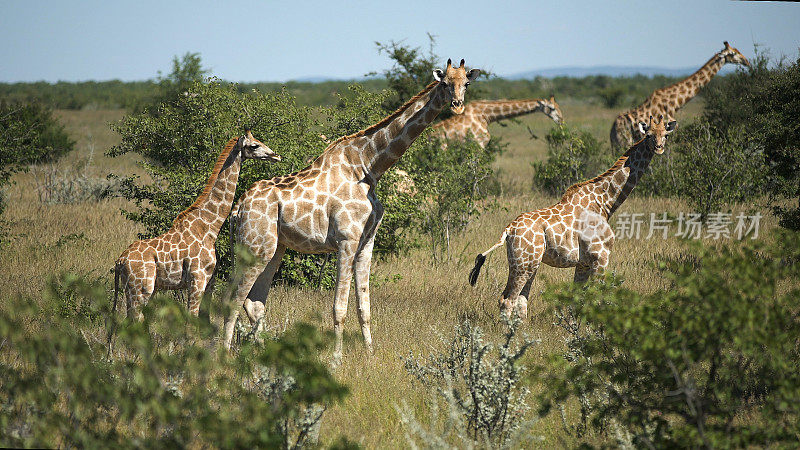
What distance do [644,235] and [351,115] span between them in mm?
6419

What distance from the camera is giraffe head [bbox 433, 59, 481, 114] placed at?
239 inches

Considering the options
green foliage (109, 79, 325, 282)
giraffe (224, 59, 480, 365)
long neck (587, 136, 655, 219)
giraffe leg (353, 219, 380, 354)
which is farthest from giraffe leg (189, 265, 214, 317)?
long neck (587, 136, 655, 219)

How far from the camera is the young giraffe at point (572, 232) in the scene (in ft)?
23.9

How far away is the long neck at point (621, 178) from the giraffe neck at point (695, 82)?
9955 millimetres

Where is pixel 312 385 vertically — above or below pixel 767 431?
above

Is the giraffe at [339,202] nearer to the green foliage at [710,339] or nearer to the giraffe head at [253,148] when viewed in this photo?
the giraffe head at [253,148]

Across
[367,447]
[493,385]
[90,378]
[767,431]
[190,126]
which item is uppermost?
[190,126]

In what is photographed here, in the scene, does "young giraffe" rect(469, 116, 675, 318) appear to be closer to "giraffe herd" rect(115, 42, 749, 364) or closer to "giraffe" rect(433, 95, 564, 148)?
"giraffe herd" rect(115, 42, 749, 364)

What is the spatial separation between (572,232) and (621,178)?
0.95m

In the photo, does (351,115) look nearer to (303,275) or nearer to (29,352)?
(303,275)

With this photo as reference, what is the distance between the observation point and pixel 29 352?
3.60 metres

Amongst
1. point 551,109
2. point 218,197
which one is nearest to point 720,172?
point 551,109

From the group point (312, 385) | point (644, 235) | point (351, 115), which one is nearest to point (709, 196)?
point (644, 235)

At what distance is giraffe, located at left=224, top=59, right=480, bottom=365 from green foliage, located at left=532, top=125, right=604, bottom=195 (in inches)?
279
